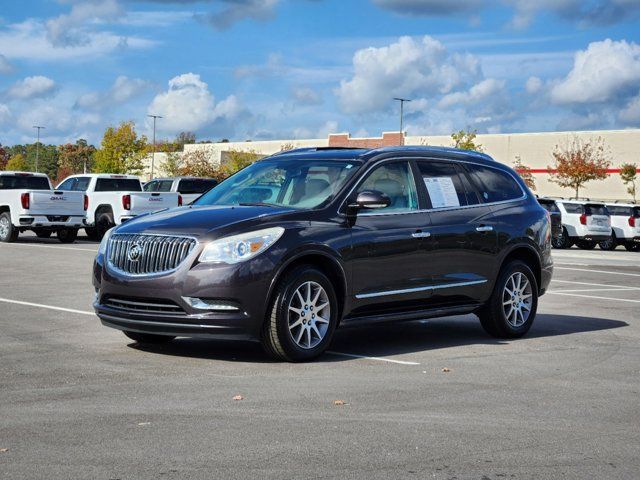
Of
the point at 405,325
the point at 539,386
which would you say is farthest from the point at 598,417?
the point at 405,325

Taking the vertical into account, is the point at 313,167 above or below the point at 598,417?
above

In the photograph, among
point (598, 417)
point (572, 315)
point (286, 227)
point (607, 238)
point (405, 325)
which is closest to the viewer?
point (598, 417)

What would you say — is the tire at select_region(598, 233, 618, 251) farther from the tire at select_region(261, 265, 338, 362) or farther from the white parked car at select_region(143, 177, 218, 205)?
the tire at select_region(261, 265, 338, 362)

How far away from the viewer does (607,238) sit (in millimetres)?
38188

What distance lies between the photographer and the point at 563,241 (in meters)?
38.5

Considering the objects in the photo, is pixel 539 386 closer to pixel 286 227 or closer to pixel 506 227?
pixel 286 227

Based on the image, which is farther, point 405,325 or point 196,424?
point 405,325

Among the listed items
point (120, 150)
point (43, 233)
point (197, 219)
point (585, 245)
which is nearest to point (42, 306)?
point (197, 219)

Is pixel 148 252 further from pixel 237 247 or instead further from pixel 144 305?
pixel 237 247

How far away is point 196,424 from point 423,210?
430 centimetres

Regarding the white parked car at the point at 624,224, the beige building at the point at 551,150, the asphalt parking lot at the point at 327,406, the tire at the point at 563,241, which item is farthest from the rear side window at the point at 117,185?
the beige building at the point at 551,150

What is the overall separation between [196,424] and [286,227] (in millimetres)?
2750

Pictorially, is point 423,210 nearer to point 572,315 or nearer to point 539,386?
point 539,386

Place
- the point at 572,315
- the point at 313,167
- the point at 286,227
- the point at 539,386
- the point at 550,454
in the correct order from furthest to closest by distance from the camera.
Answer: the point at 572,315
the point at 313,167
the point at 286,227
the point at 539,386
the point at 550,454
